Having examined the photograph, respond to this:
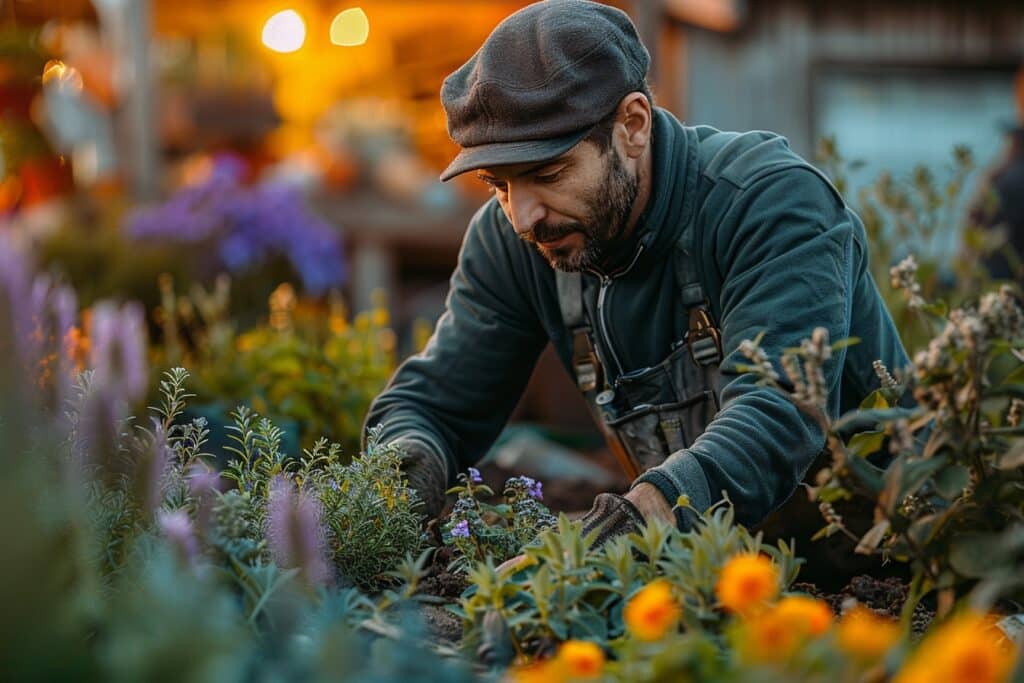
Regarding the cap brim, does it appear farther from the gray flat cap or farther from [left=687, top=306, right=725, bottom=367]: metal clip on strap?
[left=687, top=306, right=725, bottom=367]: metal clip on strap

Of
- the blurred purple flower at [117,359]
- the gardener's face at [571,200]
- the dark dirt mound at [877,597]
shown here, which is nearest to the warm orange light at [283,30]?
the blurred purple flower at [117,359]

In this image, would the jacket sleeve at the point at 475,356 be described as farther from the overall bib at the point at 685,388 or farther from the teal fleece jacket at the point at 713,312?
the overall bib at the point at 685,388

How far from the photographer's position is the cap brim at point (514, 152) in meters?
2.53

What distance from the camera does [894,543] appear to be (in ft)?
6.33

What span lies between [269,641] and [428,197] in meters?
8.50

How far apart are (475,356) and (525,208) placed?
62cm

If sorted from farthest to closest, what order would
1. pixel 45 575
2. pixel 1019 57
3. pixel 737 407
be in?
pixel 1019 57, pixel 737 407, pixel 45 575

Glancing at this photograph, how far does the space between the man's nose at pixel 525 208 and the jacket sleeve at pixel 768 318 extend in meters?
0.38

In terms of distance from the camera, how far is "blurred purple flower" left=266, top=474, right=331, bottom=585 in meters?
1.42

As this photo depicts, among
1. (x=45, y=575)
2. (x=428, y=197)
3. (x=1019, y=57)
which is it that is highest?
(x=45, y=575)

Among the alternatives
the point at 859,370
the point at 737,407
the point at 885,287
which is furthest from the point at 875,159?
the point at 737,407

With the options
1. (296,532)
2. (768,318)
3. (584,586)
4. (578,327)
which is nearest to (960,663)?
(296,532)

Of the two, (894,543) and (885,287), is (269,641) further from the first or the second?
(885,287)

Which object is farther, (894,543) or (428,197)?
(428,197)
